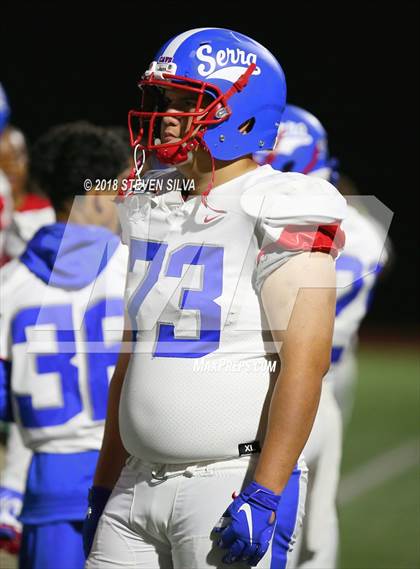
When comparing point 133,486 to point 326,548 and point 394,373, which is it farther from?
point 394,373

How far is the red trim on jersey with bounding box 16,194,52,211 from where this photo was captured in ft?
20.0

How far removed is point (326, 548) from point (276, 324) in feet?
5.48

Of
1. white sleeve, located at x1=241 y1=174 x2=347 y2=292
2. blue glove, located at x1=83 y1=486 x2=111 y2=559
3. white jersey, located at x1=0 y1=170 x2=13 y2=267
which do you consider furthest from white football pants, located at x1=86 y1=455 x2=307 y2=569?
white jersey, located at x1=0 y1=170 x2=13 y2=267

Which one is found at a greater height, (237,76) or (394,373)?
(237,76)

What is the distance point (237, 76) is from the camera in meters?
2.38

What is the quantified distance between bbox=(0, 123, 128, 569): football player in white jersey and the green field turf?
2256 millimetres

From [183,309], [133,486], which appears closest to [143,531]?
[133,486]

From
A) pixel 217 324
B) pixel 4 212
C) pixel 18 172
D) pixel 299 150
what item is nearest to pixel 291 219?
pixel 217 324

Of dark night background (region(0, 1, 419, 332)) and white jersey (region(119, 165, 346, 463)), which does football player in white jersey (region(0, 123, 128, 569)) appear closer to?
white jersey (region(119, 165, 346, 463))

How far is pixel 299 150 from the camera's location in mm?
4141

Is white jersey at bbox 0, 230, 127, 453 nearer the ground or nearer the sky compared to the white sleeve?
nearer the ground

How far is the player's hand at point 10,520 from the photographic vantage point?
10.4 feet

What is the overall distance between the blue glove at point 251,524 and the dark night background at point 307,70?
1077cm

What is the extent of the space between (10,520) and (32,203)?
340cm
